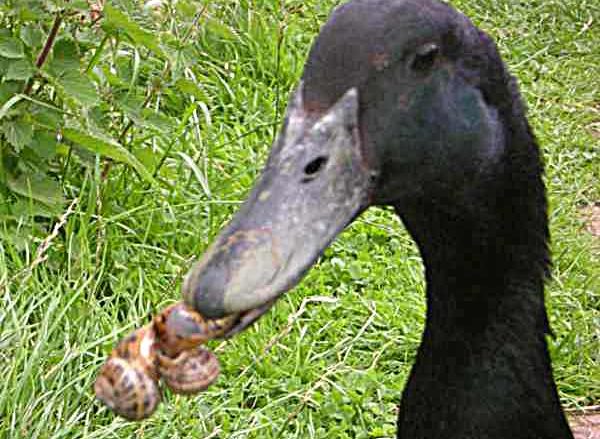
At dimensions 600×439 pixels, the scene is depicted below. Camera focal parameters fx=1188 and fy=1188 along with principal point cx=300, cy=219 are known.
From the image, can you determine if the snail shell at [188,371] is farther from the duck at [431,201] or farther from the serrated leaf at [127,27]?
the serrated leaf at [127,27]

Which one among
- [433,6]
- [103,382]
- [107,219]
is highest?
[433,6]

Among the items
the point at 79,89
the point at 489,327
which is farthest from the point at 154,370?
the point at 79,89

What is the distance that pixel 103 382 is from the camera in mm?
1974

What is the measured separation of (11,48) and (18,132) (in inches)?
9.2

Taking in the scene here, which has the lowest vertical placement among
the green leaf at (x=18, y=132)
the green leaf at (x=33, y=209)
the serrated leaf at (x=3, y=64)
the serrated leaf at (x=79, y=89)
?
the green leaf at (x=33, y=209)

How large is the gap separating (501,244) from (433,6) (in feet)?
1.60

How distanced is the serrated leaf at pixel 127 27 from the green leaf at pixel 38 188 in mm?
477

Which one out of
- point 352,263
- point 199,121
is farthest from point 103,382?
point 199,121

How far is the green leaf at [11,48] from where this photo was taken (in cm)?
313

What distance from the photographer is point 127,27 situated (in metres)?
3.14

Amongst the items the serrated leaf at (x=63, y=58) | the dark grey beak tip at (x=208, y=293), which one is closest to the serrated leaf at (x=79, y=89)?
the serrated leaf at (x=63, y=58)

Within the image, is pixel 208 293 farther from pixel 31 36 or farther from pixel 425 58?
pixel 31 36

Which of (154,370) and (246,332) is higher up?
(154,370)

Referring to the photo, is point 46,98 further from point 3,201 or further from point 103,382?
point 103,382
